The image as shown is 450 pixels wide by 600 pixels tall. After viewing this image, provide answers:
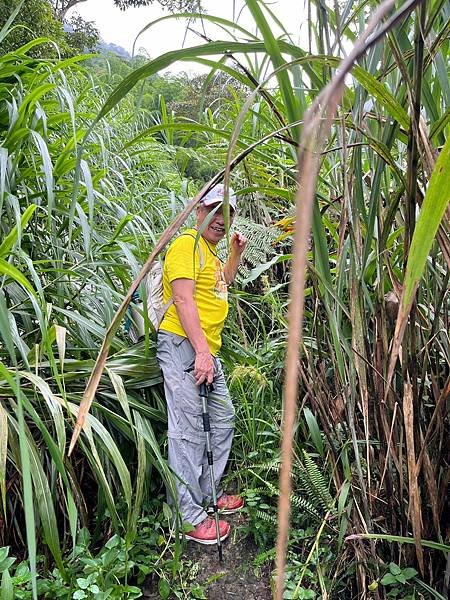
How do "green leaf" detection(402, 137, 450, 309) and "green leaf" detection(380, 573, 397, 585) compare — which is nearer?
"green leaf" detection(402, 137, 450, 309)

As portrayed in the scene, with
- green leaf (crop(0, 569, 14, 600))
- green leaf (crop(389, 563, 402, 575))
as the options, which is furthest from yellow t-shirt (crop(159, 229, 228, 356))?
green leaf (crop(389, 563, 402, 575))

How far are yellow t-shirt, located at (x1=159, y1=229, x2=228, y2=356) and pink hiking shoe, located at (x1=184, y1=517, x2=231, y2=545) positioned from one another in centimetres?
51

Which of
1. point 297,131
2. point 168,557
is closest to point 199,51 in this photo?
point 297,131

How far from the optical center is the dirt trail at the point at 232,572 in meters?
1.31

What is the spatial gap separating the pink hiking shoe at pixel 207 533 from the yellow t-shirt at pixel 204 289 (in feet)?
1.68

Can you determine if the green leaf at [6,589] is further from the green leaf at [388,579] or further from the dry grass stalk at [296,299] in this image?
the dry grass stalk at [296,299]

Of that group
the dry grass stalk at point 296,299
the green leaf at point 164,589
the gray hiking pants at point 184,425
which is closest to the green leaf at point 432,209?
the dry grass stalk at point 296,299

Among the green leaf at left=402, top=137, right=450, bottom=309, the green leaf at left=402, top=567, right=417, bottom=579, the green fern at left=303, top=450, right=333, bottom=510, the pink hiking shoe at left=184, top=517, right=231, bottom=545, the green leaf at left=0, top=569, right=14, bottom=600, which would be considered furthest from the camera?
the pink hiking shoe at left=184, top=517, right=231, bottom=545

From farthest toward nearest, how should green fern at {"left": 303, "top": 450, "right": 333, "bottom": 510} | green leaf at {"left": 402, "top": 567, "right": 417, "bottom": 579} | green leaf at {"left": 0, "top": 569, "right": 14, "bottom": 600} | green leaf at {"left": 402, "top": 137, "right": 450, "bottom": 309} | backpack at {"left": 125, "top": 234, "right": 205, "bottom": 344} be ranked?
backpack at {"left": 125, "top": 234, "right": 205, "bottom": 344}
green fern at {"left": 303, "top": 450, "right": 333, "bottom": 510}
green leaf at {"left": 0, "top": 569, "right": 14, "bottom": 600}
green leaf at {"left": 402, "top": 567, "right": 417, "bottom": 579}
green leaf at {"left": 402, "top": 137, "right": 450, "bottom": 309}

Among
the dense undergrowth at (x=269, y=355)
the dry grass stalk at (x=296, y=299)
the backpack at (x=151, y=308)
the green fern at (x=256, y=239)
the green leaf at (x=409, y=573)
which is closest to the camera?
the dry grass stalk at (x=296, y=299)

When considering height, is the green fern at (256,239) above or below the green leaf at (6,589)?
above

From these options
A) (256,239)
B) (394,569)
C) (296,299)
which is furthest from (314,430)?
(296,299)

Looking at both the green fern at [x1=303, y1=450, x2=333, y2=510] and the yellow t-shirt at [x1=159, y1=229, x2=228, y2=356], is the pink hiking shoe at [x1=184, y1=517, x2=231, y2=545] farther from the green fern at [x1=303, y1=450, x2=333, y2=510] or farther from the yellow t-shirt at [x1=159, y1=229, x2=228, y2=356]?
the yellow t-shirt at [x1=159, y1=229, x2=228, y2=356]

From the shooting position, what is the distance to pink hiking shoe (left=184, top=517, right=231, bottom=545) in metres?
1.49
